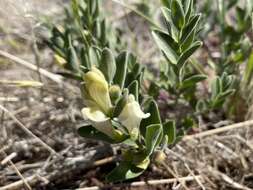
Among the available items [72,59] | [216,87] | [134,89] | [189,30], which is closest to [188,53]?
[189,30]

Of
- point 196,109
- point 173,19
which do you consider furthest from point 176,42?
point 196,109

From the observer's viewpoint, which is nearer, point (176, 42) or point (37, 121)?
point (176, 42)

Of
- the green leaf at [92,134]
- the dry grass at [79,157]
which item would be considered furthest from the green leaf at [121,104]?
the dry grass at [79,157]

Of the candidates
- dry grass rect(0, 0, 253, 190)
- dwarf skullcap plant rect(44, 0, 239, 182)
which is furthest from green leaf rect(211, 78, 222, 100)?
dry grass rect(0, 0, 253, 190)

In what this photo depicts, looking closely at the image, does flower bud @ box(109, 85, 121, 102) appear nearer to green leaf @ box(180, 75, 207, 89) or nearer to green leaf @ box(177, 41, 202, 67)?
green leaf @ box(177, 41, 202, 67)

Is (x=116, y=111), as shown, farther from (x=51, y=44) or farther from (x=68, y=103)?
(x=68, y=103)
